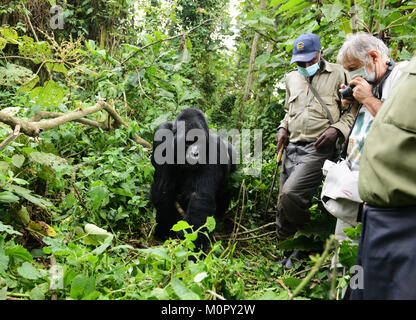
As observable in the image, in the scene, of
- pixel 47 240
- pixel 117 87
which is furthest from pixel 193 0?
pixel 47 240

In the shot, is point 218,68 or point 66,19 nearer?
point 66,19

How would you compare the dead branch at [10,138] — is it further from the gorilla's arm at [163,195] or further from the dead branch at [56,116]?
the gorilla's arm at [163,195]

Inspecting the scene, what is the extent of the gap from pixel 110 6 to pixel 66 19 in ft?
2.63

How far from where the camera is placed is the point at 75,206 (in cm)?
261

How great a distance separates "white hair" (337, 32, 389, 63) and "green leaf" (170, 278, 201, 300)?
1.49 metres

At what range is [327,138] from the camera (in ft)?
8.59

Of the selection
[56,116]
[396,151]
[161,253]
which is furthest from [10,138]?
[396,151]

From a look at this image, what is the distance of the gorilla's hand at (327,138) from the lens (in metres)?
2.61

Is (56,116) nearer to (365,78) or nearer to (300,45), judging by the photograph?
(300,45)

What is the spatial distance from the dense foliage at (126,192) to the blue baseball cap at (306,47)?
220 mm

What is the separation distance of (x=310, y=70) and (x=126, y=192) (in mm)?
1832

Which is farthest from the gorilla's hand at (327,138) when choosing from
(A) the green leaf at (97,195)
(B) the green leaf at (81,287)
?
(B) the green leaf at (81,287)
